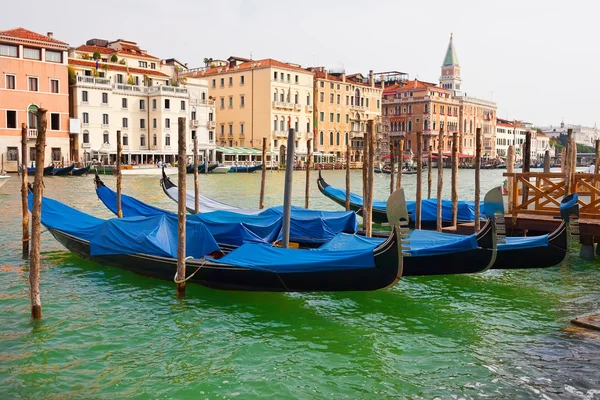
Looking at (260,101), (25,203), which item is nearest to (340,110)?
(260,101)

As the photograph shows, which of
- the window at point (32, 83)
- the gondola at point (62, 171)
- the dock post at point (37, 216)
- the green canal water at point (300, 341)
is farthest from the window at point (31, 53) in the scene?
the dock post at point (37, 216)

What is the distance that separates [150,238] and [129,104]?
83.8 ft

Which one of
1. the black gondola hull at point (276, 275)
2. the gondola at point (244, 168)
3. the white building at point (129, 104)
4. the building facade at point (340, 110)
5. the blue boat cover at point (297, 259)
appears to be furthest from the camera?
the building facade at point (340, 110)

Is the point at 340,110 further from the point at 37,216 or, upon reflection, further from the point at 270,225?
the point at 37,216

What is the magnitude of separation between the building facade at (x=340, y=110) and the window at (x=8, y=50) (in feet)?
63.3

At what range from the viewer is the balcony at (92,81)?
91.4 feet

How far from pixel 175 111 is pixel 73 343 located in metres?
27.6

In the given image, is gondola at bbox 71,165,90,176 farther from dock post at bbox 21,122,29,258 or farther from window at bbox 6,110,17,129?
dock post at bbox 21,122,29,258

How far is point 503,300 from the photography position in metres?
5.64

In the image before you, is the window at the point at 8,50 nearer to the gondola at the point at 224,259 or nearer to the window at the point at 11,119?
the window at the point at 11,119

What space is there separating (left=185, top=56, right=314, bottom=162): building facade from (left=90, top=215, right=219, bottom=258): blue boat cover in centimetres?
2922

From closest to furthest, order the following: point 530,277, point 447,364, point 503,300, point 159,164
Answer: point 447,364 < point 503,300 < point 530,277 < point 159,164

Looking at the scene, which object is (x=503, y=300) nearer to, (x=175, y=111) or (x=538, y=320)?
(x=538, y=320)

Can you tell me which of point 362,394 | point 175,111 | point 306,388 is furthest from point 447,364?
point 175,111
